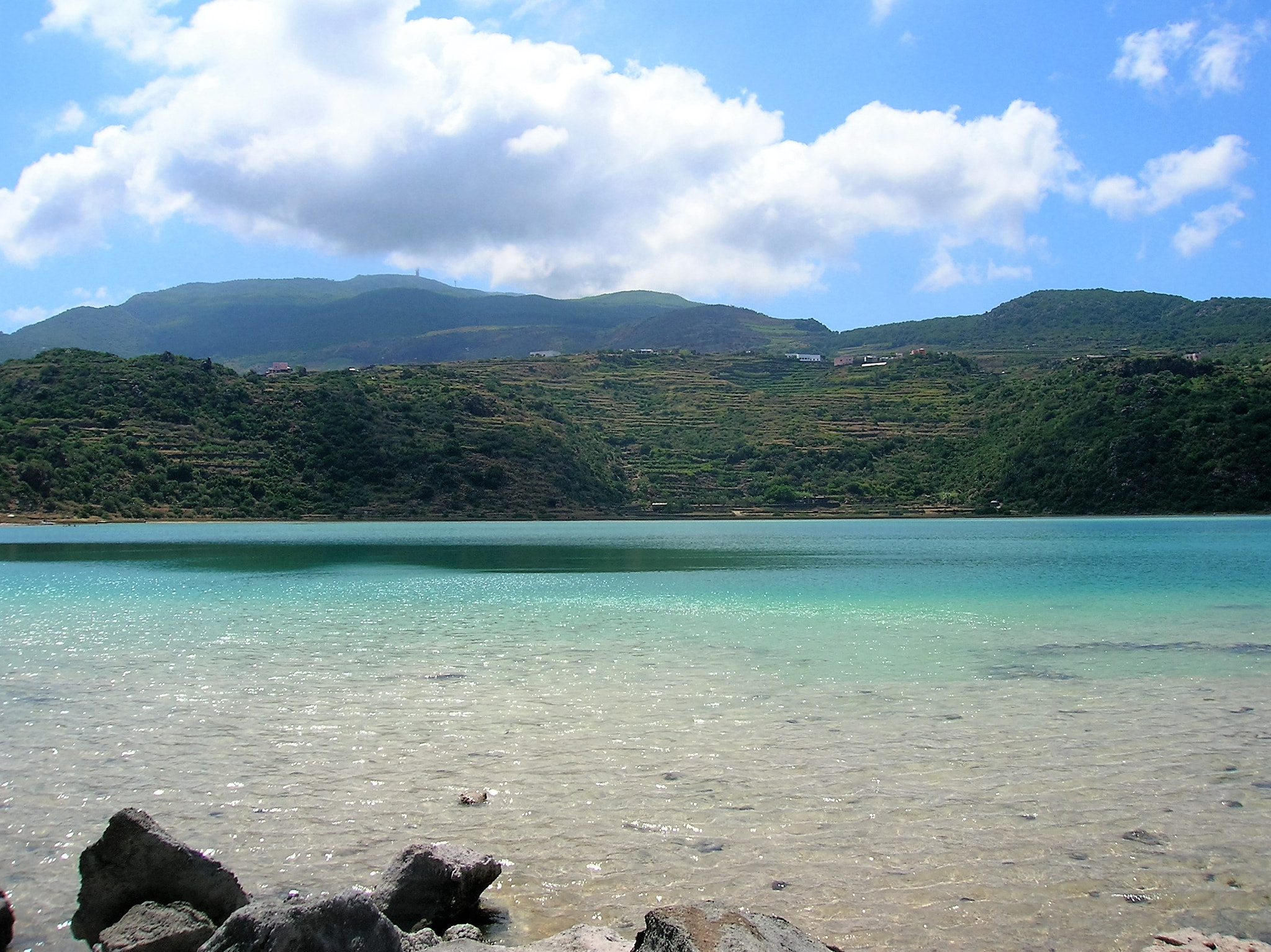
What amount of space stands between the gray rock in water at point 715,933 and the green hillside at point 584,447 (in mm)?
74245

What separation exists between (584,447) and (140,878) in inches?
3484

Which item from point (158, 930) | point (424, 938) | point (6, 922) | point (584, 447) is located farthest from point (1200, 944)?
point (584, 447)

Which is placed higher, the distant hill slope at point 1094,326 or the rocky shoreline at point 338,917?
the distant hill slope at point 1094,326

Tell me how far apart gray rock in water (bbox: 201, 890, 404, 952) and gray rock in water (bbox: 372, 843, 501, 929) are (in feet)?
Result: 3.01

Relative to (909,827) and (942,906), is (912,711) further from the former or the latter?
(942,906)

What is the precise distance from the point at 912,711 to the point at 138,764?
8.65 m

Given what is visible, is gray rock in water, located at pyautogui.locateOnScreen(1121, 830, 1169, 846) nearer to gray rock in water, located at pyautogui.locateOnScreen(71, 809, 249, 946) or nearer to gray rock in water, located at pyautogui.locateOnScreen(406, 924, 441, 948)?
gray rock in water, located at pyautogui.locateOnScreen(406, 924, 441, 948)

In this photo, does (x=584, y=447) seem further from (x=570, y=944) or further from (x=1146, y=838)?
(x=570, y=944)

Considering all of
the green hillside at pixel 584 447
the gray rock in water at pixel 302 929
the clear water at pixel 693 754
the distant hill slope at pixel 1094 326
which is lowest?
the clear water at pixel 693 754

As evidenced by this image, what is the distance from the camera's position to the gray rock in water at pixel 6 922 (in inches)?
217

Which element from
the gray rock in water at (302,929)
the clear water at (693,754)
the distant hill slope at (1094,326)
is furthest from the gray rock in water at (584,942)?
the distant hill slope at (1094,326)

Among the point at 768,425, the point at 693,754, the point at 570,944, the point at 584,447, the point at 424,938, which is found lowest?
the point at 693,754

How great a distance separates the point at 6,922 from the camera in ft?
18.2

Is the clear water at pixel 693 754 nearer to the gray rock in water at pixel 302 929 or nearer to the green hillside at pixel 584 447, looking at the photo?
the gray rock in water at pixel 302 929
